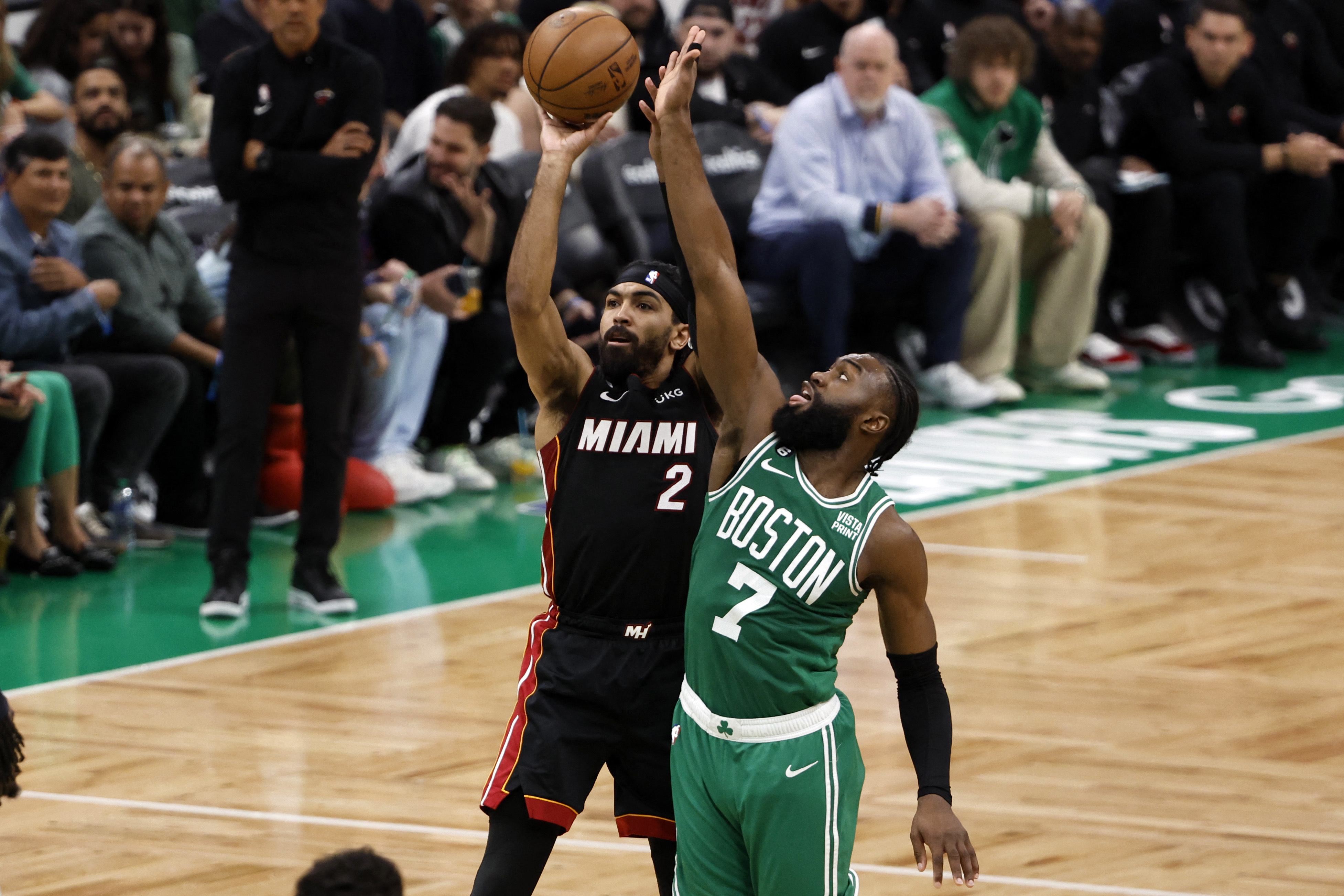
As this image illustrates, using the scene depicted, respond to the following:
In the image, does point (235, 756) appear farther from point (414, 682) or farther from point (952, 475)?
point (952, 475)

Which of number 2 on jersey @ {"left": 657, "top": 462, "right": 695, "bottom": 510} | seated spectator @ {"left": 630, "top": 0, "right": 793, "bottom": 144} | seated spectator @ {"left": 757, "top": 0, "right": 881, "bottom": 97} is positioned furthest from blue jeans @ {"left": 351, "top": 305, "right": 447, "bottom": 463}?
number 2 on jersey @ {"left": 657, "top": 462, "right": 695, "bottom": 510}

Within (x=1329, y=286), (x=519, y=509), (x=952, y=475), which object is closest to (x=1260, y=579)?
(x=952, y=475)

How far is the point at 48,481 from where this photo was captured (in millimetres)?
7242

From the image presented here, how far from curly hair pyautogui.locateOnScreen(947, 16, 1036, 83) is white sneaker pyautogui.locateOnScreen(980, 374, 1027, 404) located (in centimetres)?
157

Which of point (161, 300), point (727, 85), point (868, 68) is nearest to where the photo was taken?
point (161, 300)

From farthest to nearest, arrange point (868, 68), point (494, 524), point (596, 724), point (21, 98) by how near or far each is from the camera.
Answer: point (868, 68) → point (21, 98) → point (494, 524) → point (596, 724)

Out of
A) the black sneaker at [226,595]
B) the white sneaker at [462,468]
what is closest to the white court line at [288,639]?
the black sneaker at [226,595]

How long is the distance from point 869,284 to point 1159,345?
2491 millimetres

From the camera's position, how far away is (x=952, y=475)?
29.3 feet

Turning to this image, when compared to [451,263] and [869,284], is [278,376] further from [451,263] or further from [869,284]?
[869,284]

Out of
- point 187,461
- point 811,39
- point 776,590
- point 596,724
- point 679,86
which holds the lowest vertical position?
point 187,461

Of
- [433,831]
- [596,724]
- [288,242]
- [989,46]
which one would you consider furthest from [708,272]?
[989,46]

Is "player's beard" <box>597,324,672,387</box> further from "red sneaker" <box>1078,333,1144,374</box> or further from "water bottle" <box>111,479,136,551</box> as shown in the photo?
"red sneaker" <box>1078,333,1144,374</box>

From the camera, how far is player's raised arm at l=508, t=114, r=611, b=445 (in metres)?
3.77
